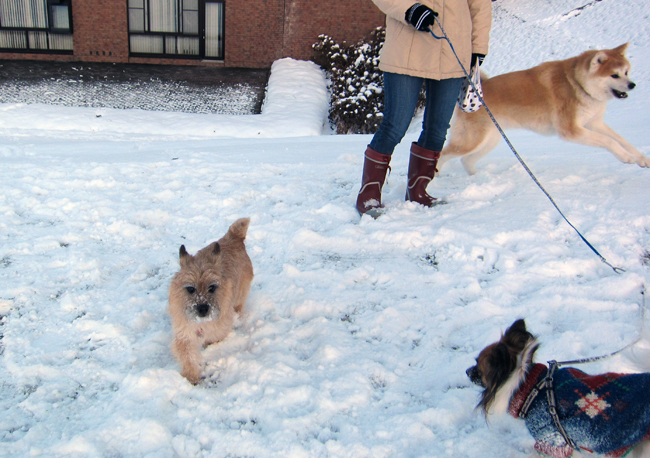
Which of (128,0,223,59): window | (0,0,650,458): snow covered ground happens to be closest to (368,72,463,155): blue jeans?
(0,0,650,458): snow covered ground

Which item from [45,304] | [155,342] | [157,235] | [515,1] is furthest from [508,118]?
[515,1]

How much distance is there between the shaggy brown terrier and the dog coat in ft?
5.14

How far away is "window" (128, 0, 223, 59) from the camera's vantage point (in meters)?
13.5

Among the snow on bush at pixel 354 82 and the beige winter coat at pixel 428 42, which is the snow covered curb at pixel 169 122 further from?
the beige winter coat at pixel 428 42

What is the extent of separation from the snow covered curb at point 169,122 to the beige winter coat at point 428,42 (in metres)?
5.24

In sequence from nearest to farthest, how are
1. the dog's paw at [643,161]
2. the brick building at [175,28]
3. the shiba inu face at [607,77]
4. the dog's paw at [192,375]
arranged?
1. the dog's paw at [192,375]
2. the dog's paw at [643,161]
3. the shiba inu face at [607,77]
4. the brick building at [175,28]

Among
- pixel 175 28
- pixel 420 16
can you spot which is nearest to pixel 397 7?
pixel 420 16

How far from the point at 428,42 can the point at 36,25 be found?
13851 millimetres

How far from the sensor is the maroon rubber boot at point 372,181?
4.29m

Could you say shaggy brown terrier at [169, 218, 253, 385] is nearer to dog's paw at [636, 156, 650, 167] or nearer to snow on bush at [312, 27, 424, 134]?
dog's paw at [636, 156, 650, 167]

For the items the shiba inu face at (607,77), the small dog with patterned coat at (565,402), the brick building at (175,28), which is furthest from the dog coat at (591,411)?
the brick building at (175,28)

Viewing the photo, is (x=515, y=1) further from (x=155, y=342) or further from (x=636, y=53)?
(x=155, y=342)

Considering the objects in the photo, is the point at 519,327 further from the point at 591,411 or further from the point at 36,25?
the point at 36,25

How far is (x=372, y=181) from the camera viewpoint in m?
4.36
